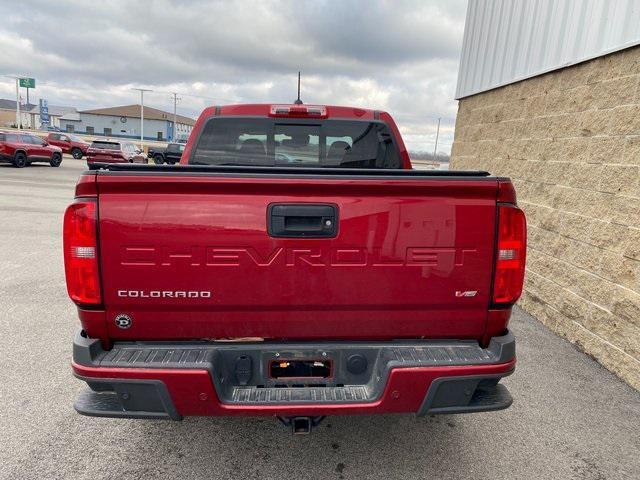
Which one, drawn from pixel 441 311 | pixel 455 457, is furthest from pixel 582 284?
pixel 441 311

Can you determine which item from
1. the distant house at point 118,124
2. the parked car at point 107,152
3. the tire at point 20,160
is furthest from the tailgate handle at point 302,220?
the distant house at point 118,124

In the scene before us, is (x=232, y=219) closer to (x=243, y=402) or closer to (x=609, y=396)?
(x=243, y=402)

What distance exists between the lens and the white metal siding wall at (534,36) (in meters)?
4.09

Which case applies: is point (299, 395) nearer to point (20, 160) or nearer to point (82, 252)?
point (82, 252)

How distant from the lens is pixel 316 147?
3559mm

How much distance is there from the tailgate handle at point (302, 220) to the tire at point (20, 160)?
2595cm

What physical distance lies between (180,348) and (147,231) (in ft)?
1.99

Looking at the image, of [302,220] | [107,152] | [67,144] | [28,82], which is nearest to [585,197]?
[302,220]

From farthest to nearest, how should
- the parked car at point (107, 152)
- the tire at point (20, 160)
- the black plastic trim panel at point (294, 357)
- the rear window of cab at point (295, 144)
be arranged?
the parked car at point (107, 152) → the tire at point (20, 160) → the rear window of cab at point (295, 144) → the black plastic trim panel at point (294, 357)

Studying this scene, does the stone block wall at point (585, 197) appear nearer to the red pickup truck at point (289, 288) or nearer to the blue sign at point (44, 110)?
the red pickup truck at point (289, 288)

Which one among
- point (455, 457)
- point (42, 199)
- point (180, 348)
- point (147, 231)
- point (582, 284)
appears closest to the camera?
point (147, 231)

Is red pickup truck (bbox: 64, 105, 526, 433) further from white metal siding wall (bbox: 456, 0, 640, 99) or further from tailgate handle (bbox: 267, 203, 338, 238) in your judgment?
white metal siding wall (bbox: 456, 0, 640, 99)

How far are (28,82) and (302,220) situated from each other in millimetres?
88419

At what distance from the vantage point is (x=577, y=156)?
4527mm
